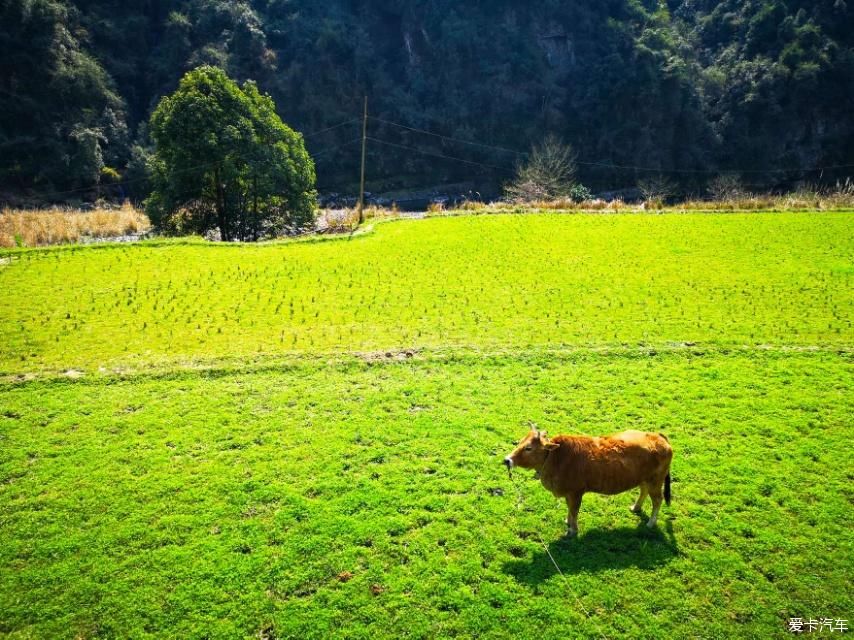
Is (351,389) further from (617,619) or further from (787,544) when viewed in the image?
(787,544)

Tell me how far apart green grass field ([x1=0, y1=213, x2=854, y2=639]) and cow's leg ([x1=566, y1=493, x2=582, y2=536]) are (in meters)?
0.23

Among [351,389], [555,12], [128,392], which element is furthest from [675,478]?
[555,12]

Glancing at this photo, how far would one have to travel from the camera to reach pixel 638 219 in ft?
98.9

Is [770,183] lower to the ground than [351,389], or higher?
higher

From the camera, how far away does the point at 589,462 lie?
8398mm

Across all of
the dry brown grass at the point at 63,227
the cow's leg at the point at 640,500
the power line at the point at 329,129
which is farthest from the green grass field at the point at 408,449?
the power line at the point at 329,129

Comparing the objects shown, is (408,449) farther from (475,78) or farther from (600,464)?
(475,78)

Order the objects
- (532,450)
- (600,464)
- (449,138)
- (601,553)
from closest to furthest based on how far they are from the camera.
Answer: (532,450) → (600,464) → (601,553) → (449,138)

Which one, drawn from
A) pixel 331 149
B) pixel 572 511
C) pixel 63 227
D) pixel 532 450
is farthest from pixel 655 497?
pixel 331 149

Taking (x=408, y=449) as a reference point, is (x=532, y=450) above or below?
above

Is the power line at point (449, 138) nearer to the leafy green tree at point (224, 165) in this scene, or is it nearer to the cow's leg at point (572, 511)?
the leafy green tree at point (224, 165)

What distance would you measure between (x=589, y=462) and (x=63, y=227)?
3393 cm

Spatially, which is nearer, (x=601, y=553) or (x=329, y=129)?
(x=601, y=553)

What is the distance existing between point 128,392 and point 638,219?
1015 inches
